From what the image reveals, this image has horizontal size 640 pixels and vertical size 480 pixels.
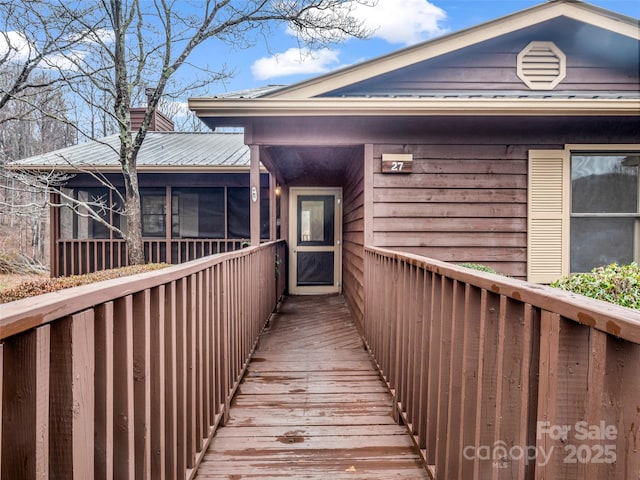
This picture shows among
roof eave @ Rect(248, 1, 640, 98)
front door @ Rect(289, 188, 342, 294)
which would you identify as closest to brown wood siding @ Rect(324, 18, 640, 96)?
roof eave @ Rect(248, 1, 640, 98)

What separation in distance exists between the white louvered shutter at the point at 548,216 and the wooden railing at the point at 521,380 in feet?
9.19

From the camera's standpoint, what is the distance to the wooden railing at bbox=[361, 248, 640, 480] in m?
0.69

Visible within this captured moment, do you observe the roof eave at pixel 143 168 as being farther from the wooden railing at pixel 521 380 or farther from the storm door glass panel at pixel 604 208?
the wooden railing at pixel 521 380

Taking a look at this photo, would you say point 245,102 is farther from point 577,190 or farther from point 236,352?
point 577,190

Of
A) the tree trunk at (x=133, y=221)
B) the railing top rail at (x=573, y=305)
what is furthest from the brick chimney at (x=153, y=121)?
the railing top rail at (x=573, y=305)

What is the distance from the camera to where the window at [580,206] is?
4000 mm

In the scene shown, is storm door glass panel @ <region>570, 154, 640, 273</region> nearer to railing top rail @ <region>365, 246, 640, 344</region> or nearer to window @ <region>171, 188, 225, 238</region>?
railing top rail @ <region>365, 246, 640, 344</region>


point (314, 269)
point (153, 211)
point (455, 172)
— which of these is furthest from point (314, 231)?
point (153, 211)

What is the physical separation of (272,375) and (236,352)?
478mm

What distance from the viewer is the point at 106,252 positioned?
7.91m

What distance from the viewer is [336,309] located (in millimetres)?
5695

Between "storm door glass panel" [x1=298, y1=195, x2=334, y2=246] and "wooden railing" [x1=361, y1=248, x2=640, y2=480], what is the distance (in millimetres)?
5190

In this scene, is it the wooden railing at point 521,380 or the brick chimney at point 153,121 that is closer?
the wooden railing at point 521,380

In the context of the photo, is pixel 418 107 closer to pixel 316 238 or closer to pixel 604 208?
pixel 604 208
